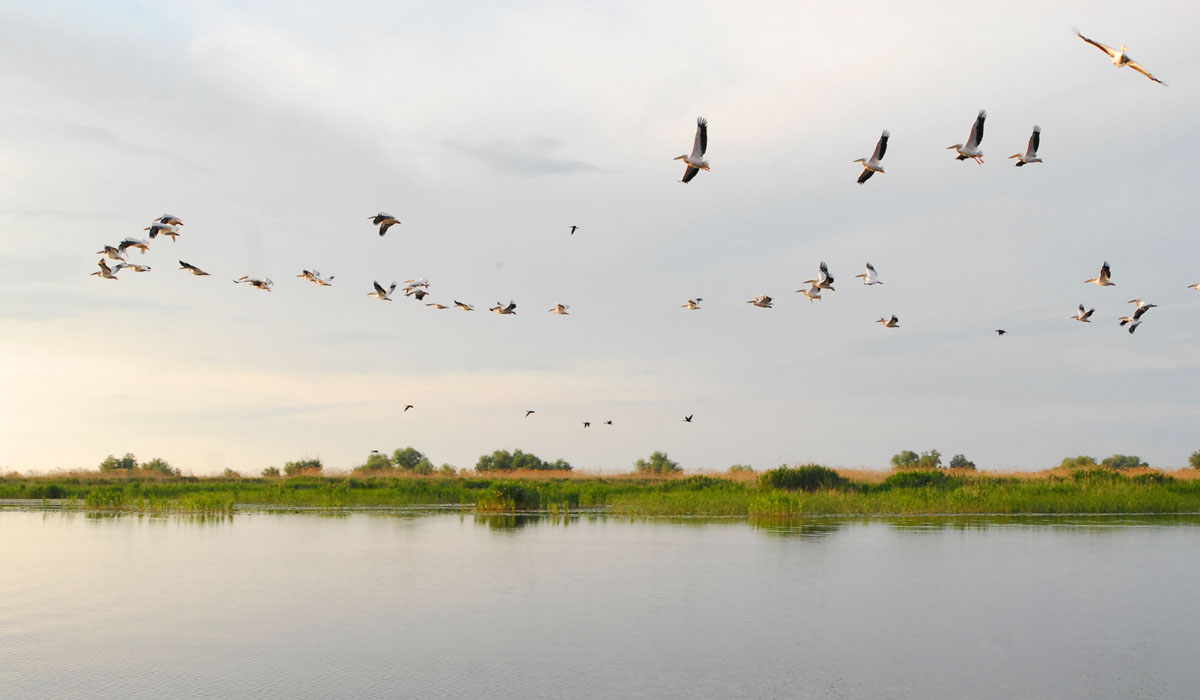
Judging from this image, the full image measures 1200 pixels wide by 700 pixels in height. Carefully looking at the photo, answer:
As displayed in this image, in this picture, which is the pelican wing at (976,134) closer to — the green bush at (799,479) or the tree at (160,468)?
the green bush at (799,479)

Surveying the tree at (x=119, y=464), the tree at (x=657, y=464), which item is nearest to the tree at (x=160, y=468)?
the tree at (x=119, y=464)

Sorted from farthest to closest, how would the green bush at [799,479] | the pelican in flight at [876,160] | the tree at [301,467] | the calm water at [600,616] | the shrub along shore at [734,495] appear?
the tree at [301,467]
the green bush at [799,479]
the shrub along shore at [734,495]
the pelican in flight at [876,160]
the calm water at [600,616]

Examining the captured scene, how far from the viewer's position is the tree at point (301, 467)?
56906 mm

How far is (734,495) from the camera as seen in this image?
36875 mm

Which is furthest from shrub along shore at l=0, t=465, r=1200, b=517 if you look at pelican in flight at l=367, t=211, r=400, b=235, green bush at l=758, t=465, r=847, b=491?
pelican in flight at l=367, t=211, r=400, b=235

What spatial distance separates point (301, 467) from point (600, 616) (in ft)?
147

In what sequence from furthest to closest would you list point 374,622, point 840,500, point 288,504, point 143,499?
1. point 288,504
2. point 143,499
3. point 840,500
4. point 374,622

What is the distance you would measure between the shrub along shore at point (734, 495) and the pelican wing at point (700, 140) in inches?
749

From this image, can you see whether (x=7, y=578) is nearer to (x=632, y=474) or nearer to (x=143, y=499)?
(x=143, y=499)

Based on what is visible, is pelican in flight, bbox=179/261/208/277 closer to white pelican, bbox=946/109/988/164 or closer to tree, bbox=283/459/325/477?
white pelican, bbox=946/109/988/164

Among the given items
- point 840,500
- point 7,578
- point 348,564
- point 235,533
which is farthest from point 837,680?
point 840,500

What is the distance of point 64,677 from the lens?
40.0 ft

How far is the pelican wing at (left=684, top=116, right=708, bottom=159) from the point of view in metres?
17.2

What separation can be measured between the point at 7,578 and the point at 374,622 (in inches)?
346
